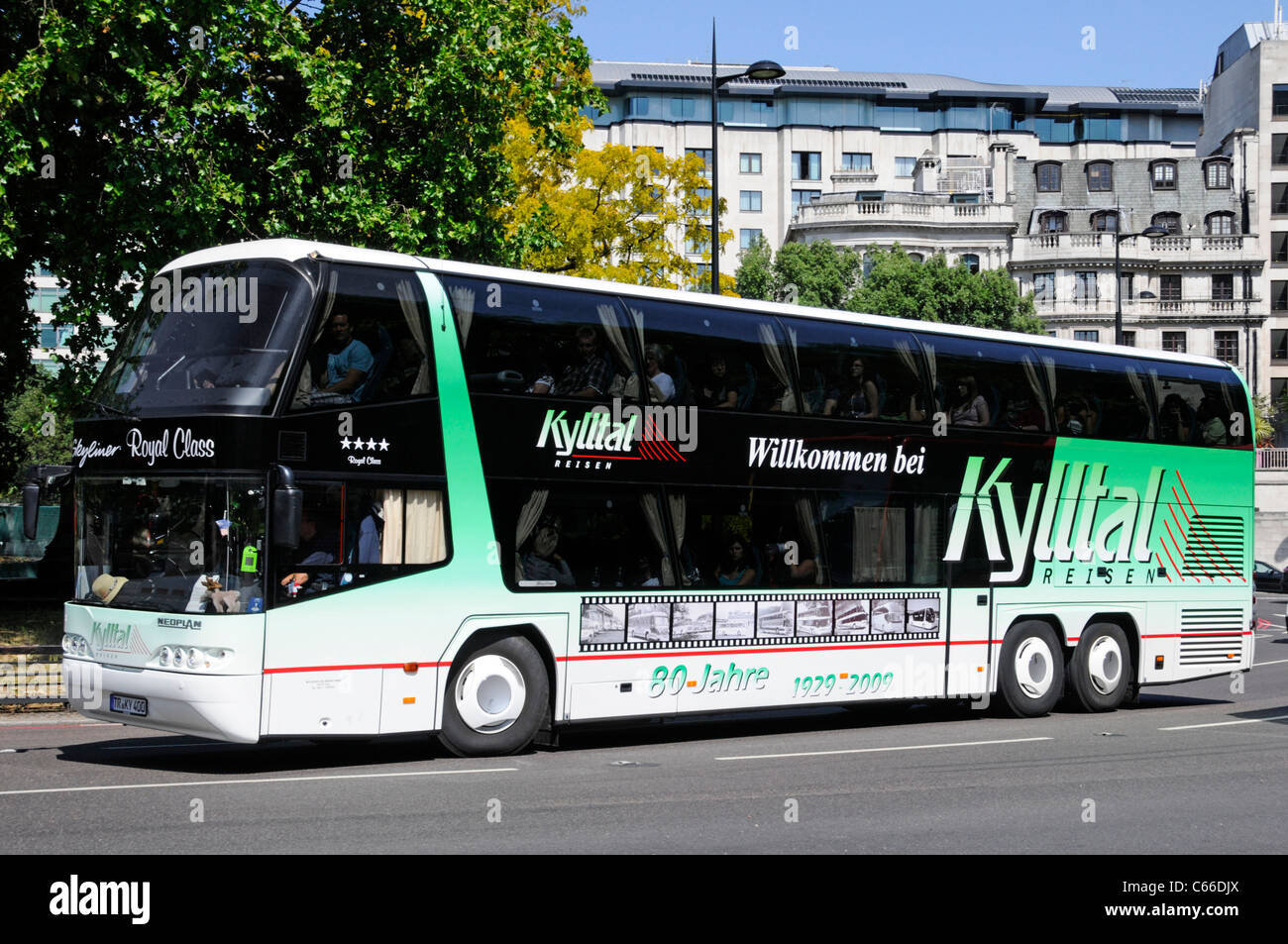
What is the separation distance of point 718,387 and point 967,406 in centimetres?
361

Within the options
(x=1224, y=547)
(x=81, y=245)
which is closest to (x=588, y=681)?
(x=1224, y=547)

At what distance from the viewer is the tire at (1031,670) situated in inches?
686

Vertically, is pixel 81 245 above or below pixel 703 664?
above

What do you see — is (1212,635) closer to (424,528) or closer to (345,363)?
(424,528)

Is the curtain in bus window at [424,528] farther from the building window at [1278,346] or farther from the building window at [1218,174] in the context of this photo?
the building window at [1218,174]

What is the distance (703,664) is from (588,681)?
52.3 inches

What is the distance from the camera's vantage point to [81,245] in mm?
21578

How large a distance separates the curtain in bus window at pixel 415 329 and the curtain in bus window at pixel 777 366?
12.4 ft

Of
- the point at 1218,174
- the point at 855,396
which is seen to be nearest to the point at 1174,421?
the point at 855,396

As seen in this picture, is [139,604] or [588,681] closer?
[139,604]

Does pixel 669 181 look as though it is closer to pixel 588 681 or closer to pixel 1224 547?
pixel 1224 547

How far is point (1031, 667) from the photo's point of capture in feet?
57.9

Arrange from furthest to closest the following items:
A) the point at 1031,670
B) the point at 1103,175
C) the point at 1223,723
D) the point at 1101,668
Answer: the point at 1103,175 → the point at 1101,668 → the point at 1031,670 → the point at 1223,723
